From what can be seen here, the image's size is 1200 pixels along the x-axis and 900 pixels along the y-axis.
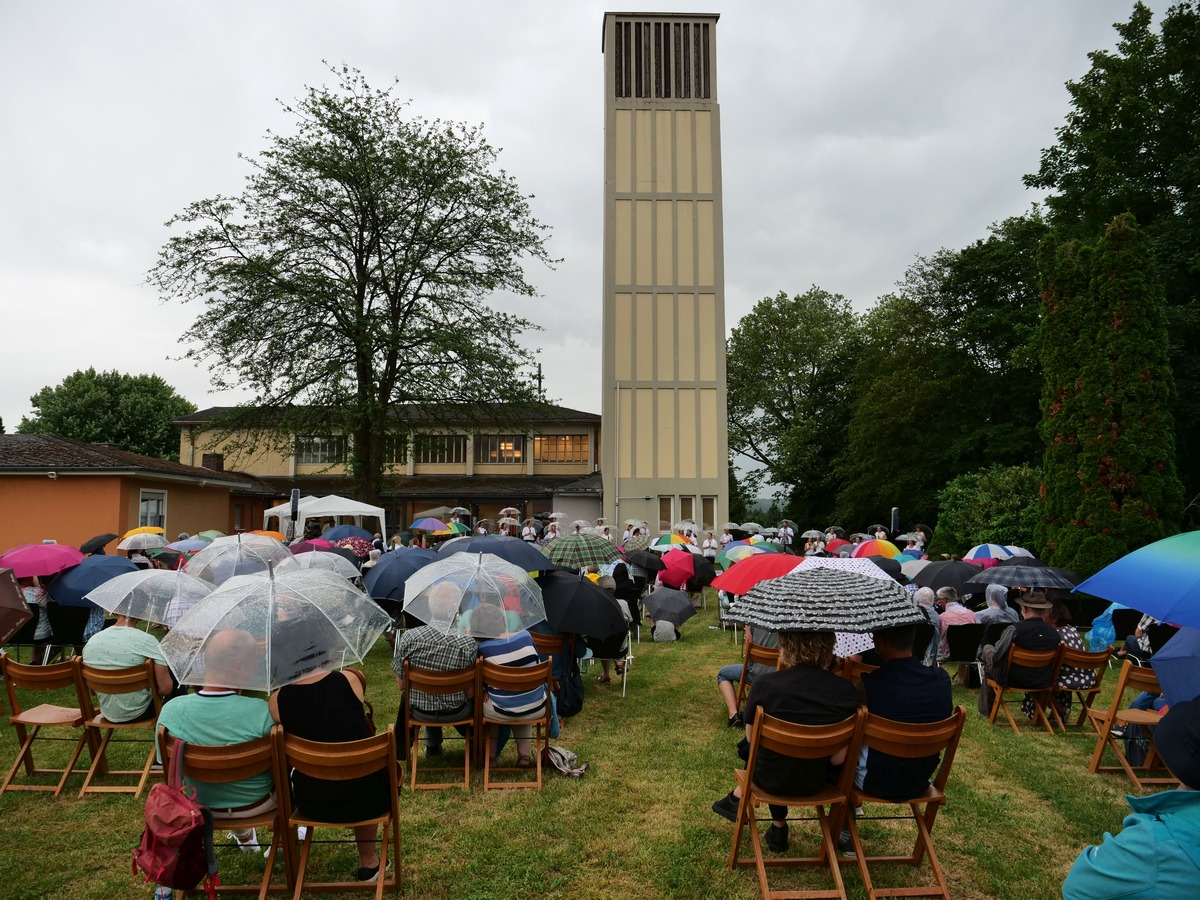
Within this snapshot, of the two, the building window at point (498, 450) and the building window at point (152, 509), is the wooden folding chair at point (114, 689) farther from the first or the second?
the building window at point (498, 450)

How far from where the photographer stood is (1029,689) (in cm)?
731

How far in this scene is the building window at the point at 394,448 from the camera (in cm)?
2619

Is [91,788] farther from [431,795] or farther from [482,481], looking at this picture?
[482,481]

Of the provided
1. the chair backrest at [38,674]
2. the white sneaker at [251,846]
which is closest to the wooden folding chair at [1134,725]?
the white sneaker at [251,846]

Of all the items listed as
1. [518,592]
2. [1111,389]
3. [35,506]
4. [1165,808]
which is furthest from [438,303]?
[1165,808]

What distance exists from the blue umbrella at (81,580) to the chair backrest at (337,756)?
6213 mm

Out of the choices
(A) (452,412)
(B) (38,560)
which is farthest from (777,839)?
(A) (452,412)

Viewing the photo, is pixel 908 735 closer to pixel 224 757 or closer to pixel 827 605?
pixel 827 605

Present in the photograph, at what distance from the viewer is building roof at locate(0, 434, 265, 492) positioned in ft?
76.1

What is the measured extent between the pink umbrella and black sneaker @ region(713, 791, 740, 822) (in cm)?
813

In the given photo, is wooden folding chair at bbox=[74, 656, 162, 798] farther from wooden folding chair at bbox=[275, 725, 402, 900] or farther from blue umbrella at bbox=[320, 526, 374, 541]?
blue umbrella at bbox=[320, 526, 374, 541]

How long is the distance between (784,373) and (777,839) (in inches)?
1701

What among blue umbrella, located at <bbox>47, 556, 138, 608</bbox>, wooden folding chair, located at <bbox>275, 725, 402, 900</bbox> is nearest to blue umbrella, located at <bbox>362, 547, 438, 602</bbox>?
blue umbrella, located at <bbox>47, 556, 138, 608</bbox>

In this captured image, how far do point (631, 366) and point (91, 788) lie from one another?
92.0ft
